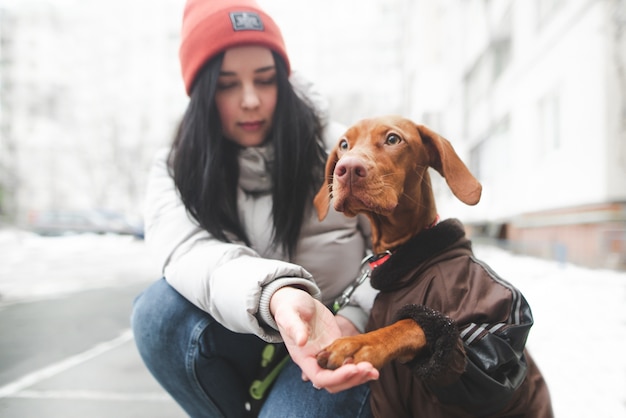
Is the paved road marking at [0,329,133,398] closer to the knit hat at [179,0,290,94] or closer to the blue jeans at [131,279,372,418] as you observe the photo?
the blue jeans at [131,279,372,418]

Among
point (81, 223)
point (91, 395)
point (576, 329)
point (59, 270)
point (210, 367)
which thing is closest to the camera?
point (210, 367)

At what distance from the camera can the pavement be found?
1.67 metres

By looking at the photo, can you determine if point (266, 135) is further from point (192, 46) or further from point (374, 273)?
point (374, 273)

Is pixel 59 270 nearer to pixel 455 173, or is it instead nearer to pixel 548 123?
pixel 548 123

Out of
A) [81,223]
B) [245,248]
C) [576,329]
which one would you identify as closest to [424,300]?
[245,248]

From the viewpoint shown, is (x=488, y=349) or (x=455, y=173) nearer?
(x=488, y=349)

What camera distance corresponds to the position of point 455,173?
101cm

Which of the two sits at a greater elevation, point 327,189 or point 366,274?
point 327,189

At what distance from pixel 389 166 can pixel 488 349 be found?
0.41 metres

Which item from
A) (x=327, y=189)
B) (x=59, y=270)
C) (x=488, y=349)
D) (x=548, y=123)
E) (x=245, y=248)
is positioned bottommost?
(x=59, y=270)

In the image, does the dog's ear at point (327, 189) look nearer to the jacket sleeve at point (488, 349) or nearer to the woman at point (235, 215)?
the woman at point (235, 215)

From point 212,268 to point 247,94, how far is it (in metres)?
0.52

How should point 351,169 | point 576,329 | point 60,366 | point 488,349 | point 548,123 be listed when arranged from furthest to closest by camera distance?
point 548,123 < point 60,366 < point 576,329 < point 351,169 < point 488,349

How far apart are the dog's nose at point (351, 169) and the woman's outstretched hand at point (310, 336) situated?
0.82ft
